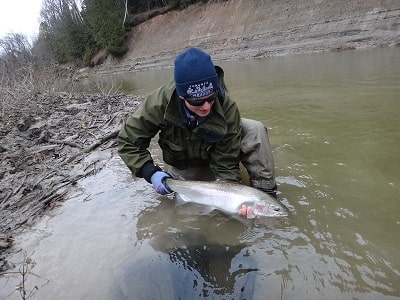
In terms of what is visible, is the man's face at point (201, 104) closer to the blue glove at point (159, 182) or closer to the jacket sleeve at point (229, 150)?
the jacket sleeve at point (229, 150)

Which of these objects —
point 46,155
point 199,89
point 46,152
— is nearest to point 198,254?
point 199,89

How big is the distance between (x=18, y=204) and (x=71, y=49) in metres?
49.2

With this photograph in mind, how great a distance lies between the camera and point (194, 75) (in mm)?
3359

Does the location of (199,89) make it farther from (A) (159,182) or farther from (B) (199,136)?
(A) (159,182)

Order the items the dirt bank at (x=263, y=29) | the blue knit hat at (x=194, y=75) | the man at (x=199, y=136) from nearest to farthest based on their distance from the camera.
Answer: the blue knit hat at (x=194, y=75)
the man at (x=199, y=136)
the dirt bank at (x=263, y=29)

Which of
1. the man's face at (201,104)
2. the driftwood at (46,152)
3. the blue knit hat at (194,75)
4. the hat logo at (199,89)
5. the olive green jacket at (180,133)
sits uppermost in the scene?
the blue knit hat at (194,75)

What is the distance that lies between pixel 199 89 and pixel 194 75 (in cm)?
13

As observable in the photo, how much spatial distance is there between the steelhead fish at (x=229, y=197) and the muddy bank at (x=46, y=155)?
5.78ft

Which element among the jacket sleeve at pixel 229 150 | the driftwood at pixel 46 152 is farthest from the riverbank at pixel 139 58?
the jacket sleeve at pixel 229 150

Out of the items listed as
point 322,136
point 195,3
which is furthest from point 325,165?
point 195,3

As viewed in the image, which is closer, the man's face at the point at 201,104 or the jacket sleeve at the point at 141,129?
the man's face at the point at 201,104

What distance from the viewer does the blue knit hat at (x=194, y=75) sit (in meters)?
3.36

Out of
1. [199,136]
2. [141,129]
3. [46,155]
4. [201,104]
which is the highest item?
[201,104]

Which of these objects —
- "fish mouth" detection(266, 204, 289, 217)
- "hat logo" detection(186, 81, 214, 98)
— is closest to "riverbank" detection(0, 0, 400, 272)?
"hat logo" detection(186, 81, 214, 98)
